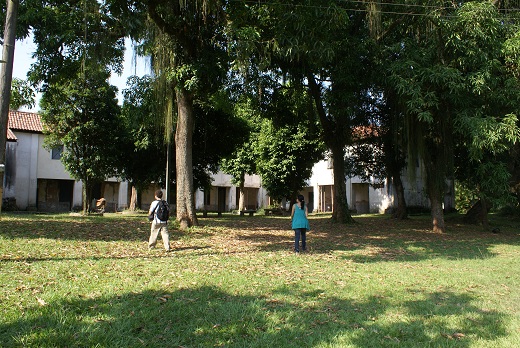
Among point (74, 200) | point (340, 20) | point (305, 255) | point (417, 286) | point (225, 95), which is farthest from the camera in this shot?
point (74, 200)

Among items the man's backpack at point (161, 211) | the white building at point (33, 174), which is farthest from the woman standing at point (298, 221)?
the white building at point (33, 174)

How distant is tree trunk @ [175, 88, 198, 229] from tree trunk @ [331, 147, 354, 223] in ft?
24.1

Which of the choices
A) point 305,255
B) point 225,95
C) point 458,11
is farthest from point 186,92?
point 458,11

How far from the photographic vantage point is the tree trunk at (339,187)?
737 inches

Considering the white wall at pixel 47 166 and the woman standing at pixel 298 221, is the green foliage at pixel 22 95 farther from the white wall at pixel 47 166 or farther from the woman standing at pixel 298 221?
the white wall at pixel 47 166

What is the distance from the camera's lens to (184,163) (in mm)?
13891

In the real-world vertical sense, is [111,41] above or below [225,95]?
above

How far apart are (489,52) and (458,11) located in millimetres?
1600

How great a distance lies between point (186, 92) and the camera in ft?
45.5

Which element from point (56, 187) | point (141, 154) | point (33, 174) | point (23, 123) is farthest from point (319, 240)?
point (23, 123)

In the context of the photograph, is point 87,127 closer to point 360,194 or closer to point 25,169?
point 25,169

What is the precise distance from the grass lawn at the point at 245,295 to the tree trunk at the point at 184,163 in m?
2.52

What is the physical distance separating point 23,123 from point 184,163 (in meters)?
24.3

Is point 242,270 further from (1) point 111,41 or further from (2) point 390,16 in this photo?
(2) point 390,16
